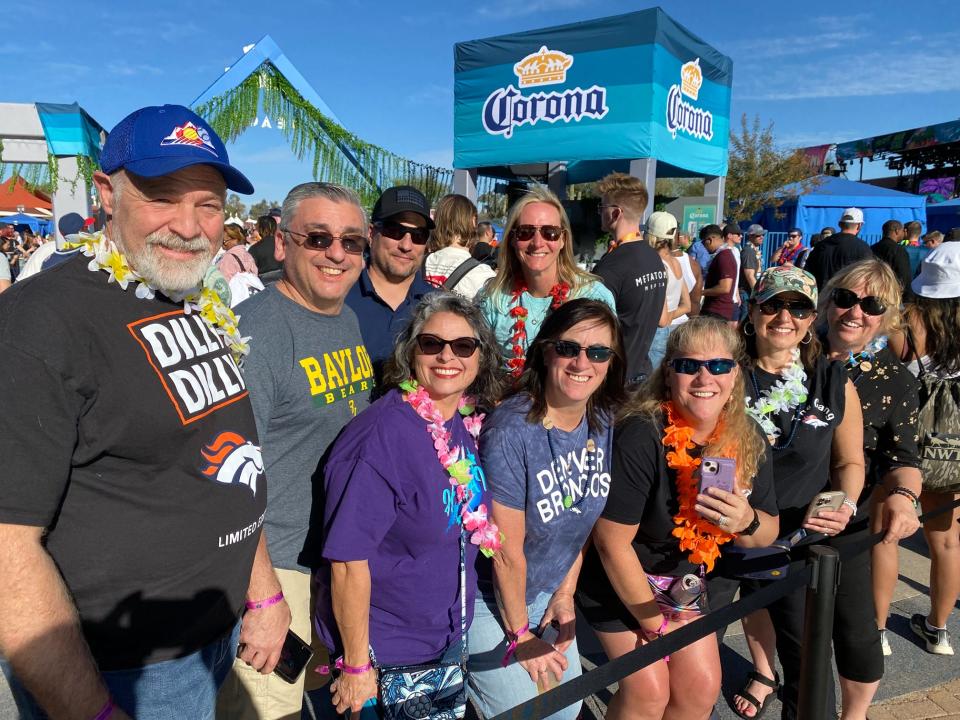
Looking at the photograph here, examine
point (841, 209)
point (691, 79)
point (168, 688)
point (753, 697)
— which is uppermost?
point (691, 79)

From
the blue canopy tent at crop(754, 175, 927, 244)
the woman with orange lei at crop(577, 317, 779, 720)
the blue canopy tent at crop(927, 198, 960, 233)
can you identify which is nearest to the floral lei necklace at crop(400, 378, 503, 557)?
the woman with orange lei at crop(577, 317, 779, 720)

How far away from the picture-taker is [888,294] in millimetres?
2572

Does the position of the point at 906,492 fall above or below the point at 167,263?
below

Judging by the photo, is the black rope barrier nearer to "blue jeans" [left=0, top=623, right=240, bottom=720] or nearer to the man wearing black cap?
"blue jeans" [left=0, top=623, right=240, bottom=720]

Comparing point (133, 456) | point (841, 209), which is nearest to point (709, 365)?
point (133, 456)

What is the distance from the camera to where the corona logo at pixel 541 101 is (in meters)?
8.72

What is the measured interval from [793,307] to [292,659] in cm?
219

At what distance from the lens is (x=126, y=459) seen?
1308mm

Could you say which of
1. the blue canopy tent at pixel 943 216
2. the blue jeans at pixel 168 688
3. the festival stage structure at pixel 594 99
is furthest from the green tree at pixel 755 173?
the blue jeans at pixel 168 688

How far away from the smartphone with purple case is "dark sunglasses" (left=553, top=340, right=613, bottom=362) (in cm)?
48

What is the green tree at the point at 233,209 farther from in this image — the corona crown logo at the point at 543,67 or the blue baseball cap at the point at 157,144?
the corona crown logo at the point at 543,67

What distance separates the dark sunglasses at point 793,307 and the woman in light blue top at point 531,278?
0.82m

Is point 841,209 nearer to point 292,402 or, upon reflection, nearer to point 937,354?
point 937,354

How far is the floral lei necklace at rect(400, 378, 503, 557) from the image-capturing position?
190cm
